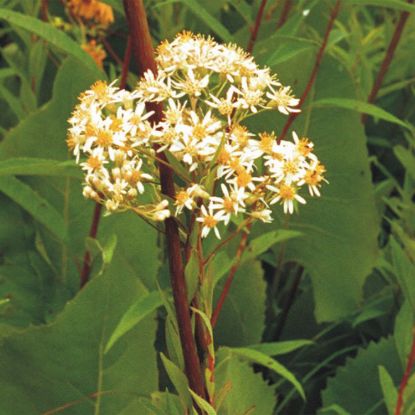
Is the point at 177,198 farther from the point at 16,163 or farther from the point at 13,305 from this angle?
the point at 13,305

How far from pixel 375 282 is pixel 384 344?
0.71 feet

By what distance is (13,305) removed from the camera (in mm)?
862

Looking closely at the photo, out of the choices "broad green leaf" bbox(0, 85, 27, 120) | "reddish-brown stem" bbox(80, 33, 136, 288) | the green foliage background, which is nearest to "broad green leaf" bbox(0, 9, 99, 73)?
the green foliage background

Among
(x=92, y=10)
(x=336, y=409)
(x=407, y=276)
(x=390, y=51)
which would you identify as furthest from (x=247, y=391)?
(x=92, y=10)

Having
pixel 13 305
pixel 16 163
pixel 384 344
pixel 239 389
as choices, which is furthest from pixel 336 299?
pixel 16 163

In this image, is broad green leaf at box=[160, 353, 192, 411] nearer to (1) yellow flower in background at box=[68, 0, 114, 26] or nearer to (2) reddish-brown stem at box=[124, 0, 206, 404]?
(2) reddish-brown stem at box=[124, 0, 206, 404]

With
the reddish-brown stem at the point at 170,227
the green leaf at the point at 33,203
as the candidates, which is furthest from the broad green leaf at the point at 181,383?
the green leaf at the point at 33,203

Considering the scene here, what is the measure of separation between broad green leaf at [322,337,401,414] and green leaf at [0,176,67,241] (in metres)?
0.32

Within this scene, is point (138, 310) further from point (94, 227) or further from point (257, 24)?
point (257, 24)

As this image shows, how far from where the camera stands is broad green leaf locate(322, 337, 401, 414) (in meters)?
0.85

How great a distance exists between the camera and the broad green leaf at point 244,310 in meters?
0.87

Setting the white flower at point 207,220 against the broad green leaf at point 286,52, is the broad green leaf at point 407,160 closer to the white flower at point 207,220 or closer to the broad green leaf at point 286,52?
the broad green leaf at point 286,52

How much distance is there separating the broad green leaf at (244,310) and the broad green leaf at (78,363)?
176 mm

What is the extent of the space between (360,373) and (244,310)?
0.14 m
